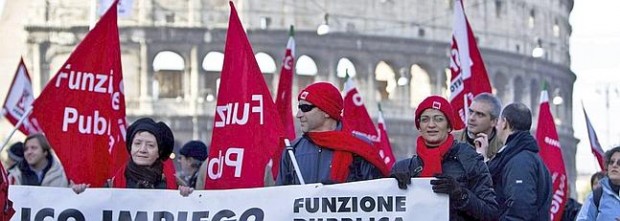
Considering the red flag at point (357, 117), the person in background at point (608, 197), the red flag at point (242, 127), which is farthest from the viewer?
the red flag at point (357, 117)

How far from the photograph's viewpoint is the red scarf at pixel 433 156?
6.29 metres

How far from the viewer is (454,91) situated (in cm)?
1195

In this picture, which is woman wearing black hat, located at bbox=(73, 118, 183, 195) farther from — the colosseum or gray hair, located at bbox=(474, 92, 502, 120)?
the colosseum

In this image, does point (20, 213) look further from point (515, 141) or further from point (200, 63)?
point (200, 63)

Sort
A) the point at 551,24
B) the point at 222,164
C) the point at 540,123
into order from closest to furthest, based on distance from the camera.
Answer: the point at 222,164 < the point at 540,123 < the point at 551,24

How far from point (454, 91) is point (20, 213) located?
5.59 meters

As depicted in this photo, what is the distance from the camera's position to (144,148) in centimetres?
674

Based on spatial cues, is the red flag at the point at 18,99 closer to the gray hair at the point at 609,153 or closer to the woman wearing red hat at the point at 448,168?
the gray hair at the point at 609,153

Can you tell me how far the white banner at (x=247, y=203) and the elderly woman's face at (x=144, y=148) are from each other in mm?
166

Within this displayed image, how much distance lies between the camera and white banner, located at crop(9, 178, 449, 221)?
6.39 m

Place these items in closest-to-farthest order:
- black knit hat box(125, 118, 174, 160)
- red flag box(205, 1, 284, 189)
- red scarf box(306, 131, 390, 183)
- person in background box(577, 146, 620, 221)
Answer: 1. red scarf box(306, 131, 390, 183)
2. black knit hat box(125, 118, 174, 160)
3. person in background box(577, 146, 620, 221)
4. red flag box(205, 1, 284, 189)

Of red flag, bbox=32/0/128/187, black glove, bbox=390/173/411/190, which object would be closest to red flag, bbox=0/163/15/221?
black glove, bbox=390/173/411/190

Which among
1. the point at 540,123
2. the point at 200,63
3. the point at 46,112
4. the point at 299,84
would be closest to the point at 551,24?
the point at 299,84

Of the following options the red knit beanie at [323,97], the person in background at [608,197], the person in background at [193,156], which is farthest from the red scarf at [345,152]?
the person in background at [193,156]
